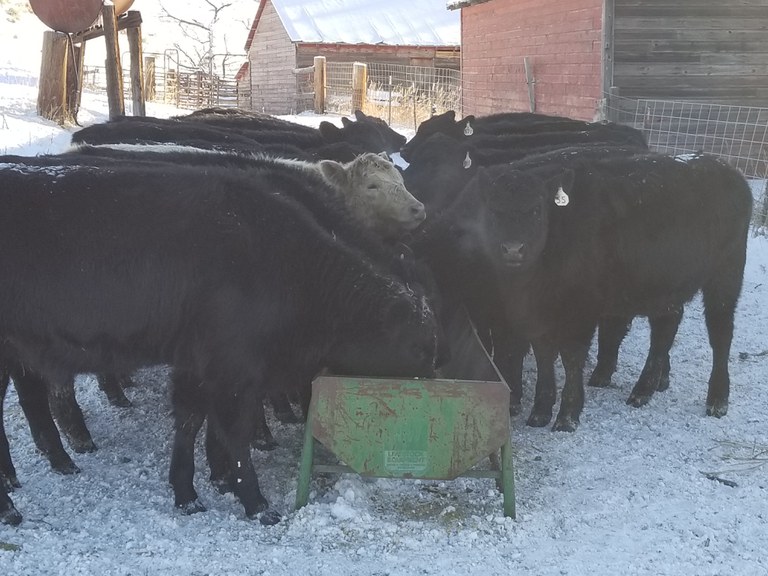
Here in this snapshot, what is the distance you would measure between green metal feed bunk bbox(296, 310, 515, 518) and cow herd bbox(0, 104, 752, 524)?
36cm

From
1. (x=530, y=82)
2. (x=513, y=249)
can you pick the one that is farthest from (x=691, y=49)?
(x=513, y=249)

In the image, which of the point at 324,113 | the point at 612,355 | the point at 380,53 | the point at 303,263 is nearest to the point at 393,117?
the point at 324,113

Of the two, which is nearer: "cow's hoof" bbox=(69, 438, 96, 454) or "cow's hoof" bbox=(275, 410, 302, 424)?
"cow's hoof" bbox=(69, 438, 96, 454)

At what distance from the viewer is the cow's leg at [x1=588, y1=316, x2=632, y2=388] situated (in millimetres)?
6664

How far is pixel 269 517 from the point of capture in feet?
→ 14.5

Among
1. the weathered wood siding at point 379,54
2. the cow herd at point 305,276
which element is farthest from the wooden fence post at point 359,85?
the cow herd at point 305,276

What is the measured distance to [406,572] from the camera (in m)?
3.84

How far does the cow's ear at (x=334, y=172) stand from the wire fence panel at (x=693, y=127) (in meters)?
8.19

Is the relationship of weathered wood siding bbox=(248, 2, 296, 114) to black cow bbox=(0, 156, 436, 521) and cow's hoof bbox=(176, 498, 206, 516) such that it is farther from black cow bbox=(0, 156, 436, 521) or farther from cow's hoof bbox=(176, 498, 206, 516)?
cow's hoof bbox=(176, 498, 206, 516)

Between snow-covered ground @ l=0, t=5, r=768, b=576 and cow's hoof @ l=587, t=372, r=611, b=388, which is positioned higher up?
cow's hoof @ l=587, t=372, r=611, b=388

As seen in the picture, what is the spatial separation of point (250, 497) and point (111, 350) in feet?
3.70

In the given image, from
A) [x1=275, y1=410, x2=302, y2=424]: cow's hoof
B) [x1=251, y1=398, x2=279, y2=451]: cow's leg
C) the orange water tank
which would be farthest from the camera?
the orange water tank

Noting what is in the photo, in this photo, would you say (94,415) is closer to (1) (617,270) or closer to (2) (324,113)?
(1) (617,270)

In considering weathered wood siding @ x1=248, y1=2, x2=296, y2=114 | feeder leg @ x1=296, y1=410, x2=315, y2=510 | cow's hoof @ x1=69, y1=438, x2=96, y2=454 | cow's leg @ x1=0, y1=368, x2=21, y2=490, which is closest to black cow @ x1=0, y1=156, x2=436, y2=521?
feeder leg @ x1=296, y1=410, x2=315, y2=510
